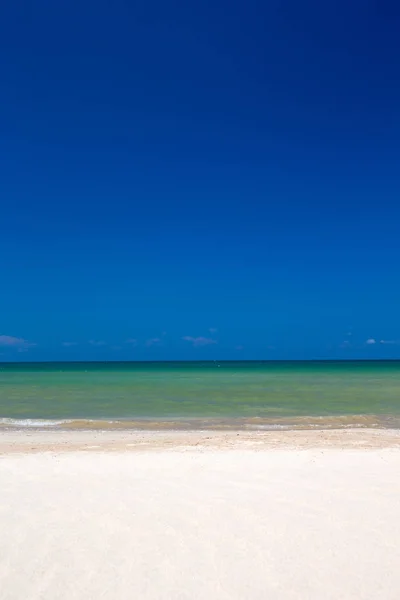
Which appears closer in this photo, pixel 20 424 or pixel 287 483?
pixel 287 483

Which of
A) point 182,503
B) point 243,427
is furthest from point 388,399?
point 182,503

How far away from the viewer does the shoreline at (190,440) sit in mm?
11719

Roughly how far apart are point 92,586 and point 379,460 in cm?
670

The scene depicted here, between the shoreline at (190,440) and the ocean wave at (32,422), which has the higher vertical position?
the shoreline at (190,440)

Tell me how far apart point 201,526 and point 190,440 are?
25.8 feet

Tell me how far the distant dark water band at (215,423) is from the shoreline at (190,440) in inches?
35.2

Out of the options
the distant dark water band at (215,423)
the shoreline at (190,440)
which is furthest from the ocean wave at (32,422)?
the shoreline at (190,440)

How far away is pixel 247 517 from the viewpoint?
611 centimetres

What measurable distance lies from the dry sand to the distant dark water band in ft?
24.4

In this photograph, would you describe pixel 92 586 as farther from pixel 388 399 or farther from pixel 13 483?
pixel 388 399

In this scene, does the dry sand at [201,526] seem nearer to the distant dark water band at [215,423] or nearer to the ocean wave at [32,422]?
the distant dark water band at [215,423]

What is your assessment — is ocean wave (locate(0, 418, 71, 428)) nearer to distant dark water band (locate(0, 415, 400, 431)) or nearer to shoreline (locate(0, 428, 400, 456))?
distant dark water band (locate(0, 415, 400, 431))

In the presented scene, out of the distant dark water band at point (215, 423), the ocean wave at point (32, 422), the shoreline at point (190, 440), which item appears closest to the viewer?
the shoreline at point (190, 440)

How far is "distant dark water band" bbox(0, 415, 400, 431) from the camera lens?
56.4 ft
